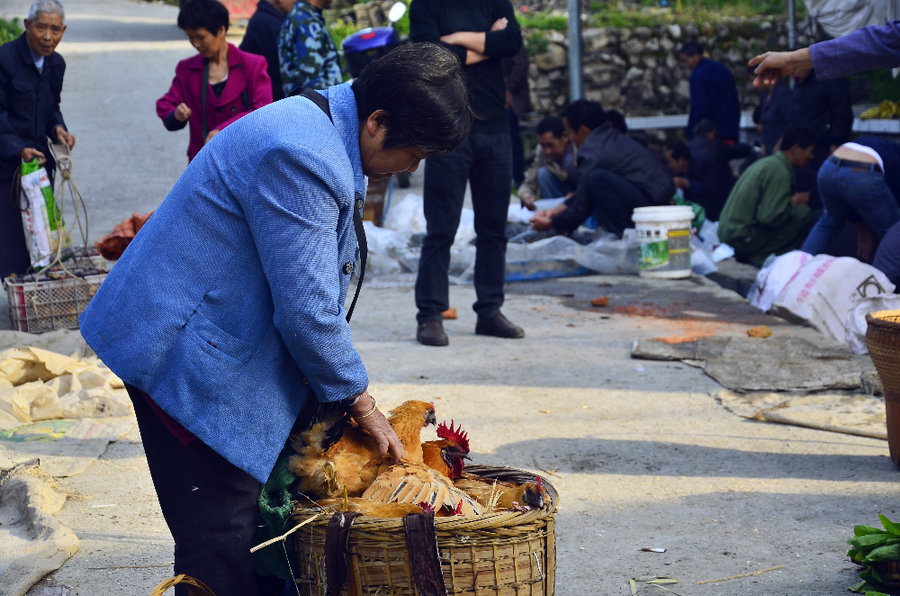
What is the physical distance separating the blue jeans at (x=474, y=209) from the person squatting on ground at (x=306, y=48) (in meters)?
1.11

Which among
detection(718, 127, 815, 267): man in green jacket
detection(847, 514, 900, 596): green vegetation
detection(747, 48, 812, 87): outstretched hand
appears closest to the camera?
detection(847, 514, 900, 596): green vegetation

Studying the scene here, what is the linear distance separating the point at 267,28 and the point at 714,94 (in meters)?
6.42

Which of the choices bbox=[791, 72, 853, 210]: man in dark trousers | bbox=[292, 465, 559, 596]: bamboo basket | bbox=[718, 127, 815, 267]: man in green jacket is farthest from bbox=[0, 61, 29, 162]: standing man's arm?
bbox=[791, 72, 853, 210]: man in dark trousers

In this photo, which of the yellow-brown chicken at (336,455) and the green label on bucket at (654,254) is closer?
the yellow-brown chicken at (336,455)

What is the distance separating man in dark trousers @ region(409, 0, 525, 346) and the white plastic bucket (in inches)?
106

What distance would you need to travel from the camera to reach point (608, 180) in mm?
8789

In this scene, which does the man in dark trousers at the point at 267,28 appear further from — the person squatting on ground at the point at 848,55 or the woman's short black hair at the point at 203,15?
the person squatting on ground at the point at 848,55

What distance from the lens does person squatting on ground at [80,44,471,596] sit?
2141mm

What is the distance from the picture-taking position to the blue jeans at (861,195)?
6.90 meters

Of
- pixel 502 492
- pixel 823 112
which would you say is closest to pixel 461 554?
pixel 502 492

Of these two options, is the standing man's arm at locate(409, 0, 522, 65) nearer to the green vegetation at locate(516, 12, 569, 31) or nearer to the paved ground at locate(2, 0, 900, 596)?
the paved ground at locate(2, 0, 900, 596)

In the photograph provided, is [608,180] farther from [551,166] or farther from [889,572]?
[889,572]

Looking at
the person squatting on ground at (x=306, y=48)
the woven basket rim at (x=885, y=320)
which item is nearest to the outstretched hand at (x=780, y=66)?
the woven basket rim at (x=885, y=320)

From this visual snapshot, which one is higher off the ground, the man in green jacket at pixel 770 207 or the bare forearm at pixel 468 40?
the bare forearm at pixel 468 40
